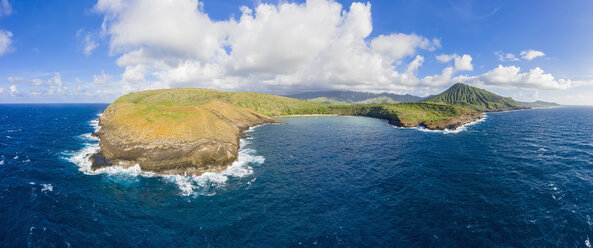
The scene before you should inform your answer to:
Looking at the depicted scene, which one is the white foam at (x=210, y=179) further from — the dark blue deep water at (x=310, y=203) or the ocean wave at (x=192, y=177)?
the dark blue deep water at (x=310, y=203)

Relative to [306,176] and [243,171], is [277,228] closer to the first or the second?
[306,176]

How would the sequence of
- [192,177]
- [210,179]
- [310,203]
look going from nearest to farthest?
1. [310,203]
2. [210,179]
3. [192,177]

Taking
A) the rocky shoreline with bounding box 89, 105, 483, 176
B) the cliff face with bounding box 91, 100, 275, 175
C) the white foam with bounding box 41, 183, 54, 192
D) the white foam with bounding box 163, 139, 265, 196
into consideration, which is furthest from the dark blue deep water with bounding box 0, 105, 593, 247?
the cliff face with bounding box 91, 100, 275, 175

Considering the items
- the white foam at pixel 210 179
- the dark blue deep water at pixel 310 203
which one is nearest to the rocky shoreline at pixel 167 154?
the white foam at pixel 210 179

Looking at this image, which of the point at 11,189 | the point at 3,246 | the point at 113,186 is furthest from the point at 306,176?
the point at 11,189

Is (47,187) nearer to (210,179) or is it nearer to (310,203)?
(210,179)

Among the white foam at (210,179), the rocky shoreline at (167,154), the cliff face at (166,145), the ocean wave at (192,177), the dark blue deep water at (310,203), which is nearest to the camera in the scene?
the dark blue deep water at (310,203)

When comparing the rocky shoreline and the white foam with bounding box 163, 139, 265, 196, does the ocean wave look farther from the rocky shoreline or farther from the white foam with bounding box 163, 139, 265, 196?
the rocky shoreline

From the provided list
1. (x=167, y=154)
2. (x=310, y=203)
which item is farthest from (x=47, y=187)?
(x=310, y=203)

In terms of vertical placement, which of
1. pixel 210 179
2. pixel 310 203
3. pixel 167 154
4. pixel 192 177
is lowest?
pixel 310 203
